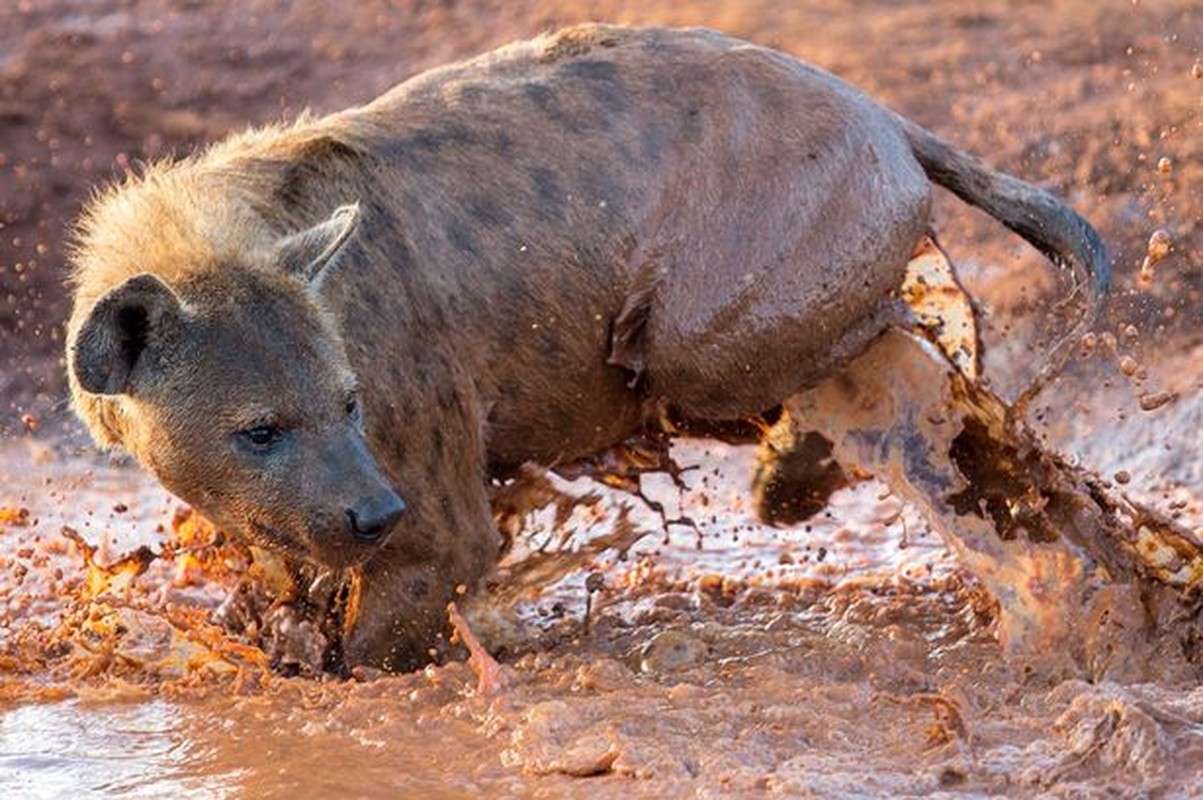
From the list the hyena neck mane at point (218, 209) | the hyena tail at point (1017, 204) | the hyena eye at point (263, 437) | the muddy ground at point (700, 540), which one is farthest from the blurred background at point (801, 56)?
the hyena eye at point (263, 437)

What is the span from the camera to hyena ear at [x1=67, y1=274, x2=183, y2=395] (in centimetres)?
500

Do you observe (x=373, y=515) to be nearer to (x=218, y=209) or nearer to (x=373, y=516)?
(x=373, y=516)

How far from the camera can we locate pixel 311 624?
19.5 feet

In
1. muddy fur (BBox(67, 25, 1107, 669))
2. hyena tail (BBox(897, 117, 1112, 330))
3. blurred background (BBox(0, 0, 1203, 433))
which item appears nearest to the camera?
muddy fur (BBox(67, 25, 1107, 669))

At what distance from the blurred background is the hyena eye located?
4070 mm

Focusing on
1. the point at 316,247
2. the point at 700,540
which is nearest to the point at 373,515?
the point at 316,247

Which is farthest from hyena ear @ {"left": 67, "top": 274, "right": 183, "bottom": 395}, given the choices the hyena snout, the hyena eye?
the hyena snout

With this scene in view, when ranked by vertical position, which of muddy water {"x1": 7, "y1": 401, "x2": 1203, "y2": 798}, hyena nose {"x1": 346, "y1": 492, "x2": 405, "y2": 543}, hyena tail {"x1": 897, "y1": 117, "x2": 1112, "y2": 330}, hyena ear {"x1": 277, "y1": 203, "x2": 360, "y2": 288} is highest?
hyena ear {"x1": 277, "y1": 203, "x2": 360, "y2": 288}

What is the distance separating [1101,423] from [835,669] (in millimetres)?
3115

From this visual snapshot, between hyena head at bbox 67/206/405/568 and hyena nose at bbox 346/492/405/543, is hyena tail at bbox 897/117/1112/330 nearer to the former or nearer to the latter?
hyena head at bbox 67/206/405/568

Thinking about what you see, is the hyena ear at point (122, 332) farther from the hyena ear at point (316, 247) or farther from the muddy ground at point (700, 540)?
the muddy ground at point (700, 540)

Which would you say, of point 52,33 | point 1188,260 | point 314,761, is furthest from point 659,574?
point 52,33

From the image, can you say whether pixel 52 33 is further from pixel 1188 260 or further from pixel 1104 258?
pixel 1104 258

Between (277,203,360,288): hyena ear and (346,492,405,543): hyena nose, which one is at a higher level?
(277,203,360,288): hyena ear
